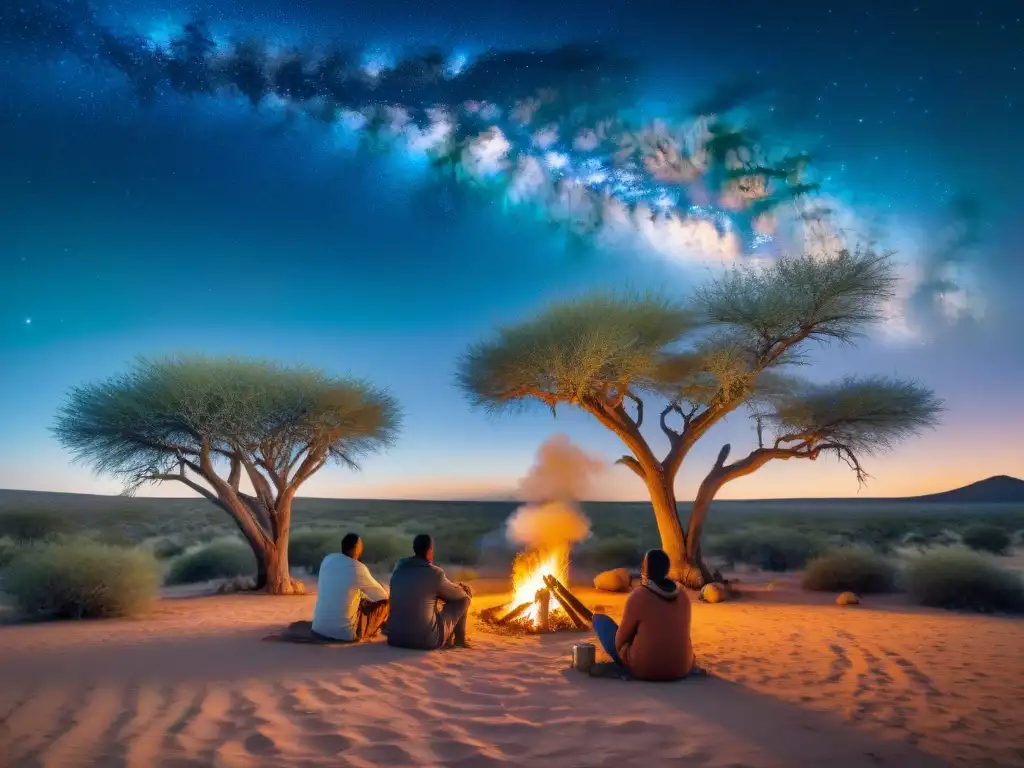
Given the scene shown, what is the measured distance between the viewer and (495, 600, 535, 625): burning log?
1144 cm

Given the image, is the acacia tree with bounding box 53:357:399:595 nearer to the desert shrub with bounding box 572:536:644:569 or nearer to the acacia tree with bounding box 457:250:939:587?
the acacia tree with bounding box 457:250:939:587

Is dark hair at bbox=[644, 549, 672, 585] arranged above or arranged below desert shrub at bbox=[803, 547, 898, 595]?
above

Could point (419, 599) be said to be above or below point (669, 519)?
below

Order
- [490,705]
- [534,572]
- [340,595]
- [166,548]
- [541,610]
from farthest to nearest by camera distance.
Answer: [166,548] → [534,572] → [541,610] → [340,595] → [490,705]

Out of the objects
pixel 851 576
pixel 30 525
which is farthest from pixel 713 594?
pixel 30 525

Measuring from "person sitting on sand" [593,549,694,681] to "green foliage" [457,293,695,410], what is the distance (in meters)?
9.34

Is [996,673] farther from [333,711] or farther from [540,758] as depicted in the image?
[333,711]

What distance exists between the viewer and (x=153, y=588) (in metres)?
13.3

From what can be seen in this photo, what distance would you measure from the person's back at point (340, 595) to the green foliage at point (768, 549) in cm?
2124

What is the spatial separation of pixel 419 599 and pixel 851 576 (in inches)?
541

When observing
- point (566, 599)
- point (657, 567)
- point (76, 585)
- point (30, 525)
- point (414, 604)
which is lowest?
point (566, 599)

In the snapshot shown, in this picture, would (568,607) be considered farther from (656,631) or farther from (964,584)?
(964,584)

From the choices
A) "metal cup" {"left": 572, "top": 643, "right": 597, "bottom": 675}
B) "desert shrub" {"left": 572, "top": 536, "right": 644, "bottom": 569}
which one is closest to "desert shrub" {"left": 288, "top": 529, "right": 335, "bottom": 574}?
"desert shrub" {"left": 572, "top": 536, "right": 644, "bottom": 569}

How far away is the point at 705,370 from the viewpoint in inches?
722
